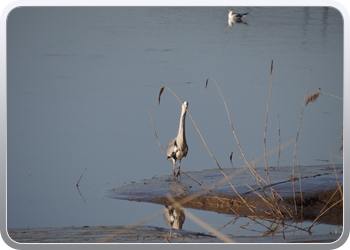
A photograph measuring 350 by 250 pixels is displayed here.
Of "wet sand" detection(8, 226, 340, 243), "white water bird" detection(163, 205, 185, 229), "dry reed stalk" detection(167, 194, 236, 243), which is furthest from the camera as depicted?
"white water bird" detection(163, 205, 185, 229)

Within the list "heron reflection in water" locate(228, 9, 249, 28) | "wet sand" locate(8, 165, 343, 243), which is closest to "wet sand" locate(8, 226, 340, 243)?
"wet sand" locate(8, 165, 343, 243)

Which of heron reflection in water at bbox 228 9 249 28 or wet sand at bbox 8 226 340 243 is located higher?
heron reflection in water at bbox 228 9 249 28

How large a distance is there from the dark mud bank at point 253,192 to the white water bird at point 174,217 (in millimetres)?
165

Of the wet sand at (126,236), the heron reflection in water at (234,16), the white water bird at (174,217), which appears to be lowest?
the white water bird at (174,217)

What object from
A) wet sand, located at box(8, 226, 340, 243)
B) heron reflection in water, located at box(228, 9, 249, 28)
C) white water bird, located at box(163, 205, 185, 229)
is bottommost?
white water bird, located at box(163, 205, 185, 229)

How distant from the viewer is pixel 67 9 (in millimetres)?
3758

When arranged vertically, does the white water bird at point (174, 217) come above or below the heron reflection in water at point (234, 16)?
below

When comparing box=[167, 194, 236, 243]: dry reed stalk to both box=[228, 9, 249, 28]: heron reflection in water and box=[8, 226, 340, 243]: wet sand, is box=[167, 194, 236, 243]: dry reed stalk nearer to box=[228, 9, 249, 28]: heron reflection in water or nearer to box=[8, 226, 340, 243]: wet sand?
box=[8, 226, 340, 243]: wet sand

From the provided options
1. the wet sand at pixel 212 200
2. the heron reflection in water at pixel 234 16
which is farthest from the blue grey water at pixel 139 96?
the wet sand at pixel 212 200

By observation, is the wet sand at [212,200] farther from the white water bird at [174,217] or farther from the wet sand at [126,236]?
the white water bird at [174,217]

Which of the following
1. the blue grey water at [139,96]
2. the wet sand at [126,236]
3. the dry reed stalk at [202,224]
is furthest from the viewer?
the blue grey water at [139,96]

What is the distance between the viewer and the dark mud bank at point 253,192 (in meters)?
4.38

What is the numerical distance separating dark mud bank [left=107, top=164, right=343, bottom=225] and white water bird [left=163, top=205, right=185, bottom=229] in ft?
0.54

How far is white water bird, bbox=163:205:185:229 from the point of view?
4312 millimetres
